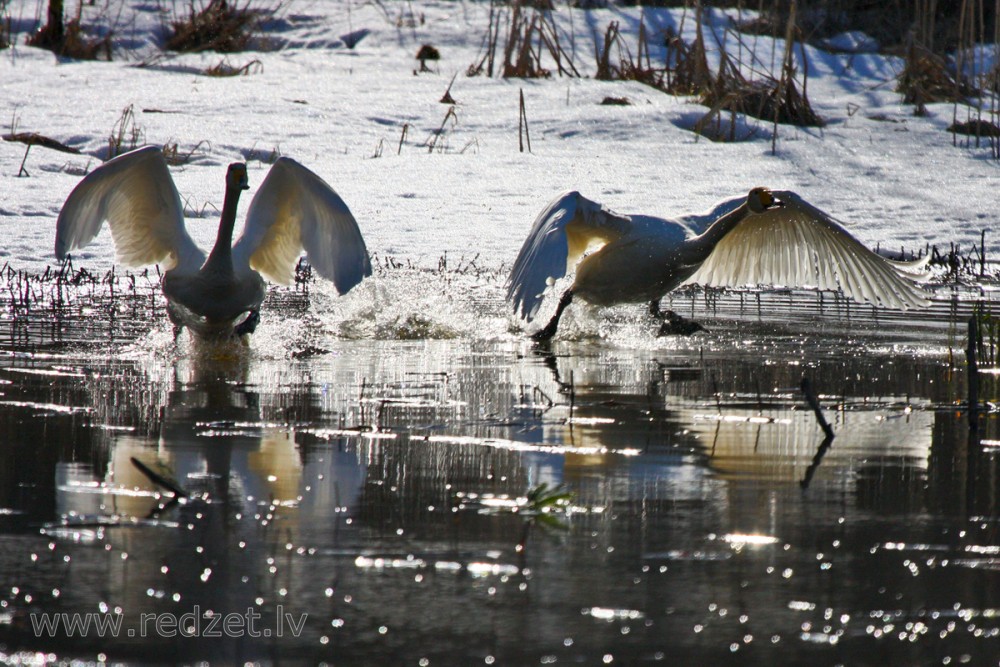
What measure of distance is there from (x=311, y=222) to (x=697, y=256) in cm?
230

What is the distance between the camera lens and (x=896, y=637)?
2.50m

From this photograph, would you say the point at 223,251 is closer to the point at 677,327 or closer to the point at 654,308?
the point at 677,327

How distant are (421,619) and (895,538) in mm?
1243

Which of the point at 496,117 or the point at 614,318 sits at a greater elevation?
the point at 496,117

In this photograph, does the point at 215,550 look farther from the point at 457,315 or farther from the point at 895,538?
the point at 457,315

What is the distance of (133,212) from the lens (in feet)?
25.3

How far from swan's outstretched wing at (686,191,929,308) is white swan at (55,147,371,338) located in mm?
2539

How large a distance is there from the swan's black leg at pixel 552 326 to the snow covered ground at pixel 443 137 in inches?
80.4

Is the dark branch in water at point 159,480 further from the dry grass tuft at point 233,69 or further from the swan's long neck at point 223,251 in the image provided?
the dry grass tuft at point 233,69

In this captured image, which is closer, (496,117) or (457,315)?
(457,315)

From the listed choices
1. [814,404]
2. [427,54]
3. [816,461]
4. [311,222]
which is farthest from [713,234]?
[427,54]

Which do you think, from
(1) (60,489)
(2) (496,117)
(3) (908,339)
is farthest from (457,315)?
(2) (496,117)

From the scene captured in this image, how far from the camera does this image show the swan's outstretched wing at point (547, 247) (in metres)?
6.75

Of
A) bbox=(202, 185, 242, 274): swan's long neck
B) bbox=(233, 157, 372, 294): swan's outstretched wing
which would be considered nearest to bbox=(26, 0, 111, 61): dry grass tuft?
bbox=(233, 157, 372, 294): swan's outstretched wing
